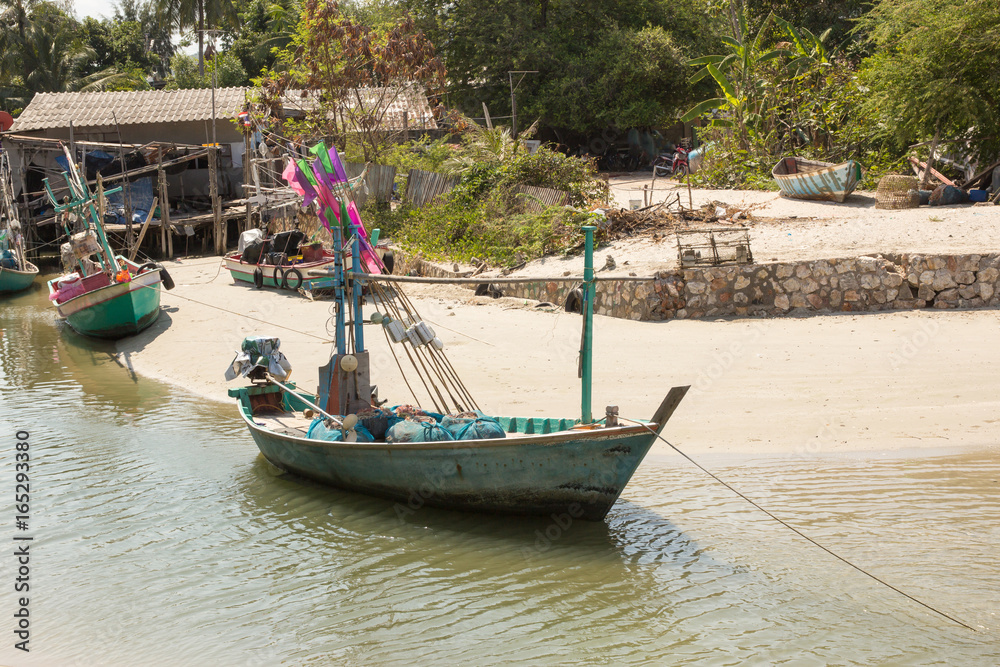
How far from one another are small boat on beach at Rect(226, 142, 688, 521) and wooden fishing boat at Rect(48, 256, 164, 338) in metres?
6.82

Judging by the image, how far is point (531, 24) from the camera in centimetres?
2825

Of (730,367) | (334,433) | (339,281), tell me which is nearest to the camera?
(334,433)

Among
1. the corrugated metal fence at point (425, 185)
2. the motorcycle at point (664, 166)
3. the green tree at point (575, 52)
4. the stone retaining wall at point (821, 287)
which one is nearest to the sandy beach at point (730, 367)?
the stone retaining wall at point (821, 287)

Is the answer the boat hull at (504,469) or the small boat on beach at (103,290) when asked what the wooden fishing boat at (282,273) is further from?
the boat hull at (504,469)

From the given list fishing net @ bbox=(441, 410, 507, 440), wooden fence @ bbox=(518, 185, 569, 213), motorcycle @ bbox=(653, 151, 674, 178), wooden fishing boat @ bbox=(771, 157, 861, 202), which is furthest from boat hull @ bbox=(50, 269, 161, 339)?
motorcycle @ bbox=(653, 151, 674, 178)

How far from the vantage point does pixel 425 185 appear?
2094 centimetres

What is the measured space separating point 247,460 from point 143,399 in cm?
352

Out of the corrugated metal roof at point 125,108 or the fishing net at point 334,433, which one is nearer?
the fishing net at point 334,433

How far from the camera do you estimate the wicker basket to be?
51.4 feet

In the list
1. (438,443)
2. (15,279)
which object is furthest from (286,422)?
(15,279)

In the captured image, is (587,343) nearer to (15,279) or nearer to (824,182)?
(824,182)

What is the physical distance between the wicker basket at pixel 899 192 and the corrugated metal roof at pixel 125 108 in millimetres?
20626

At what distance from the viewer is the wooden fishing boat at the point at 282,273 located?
1755 centimetres

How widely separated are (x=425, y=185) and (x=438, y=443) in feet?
48.2
